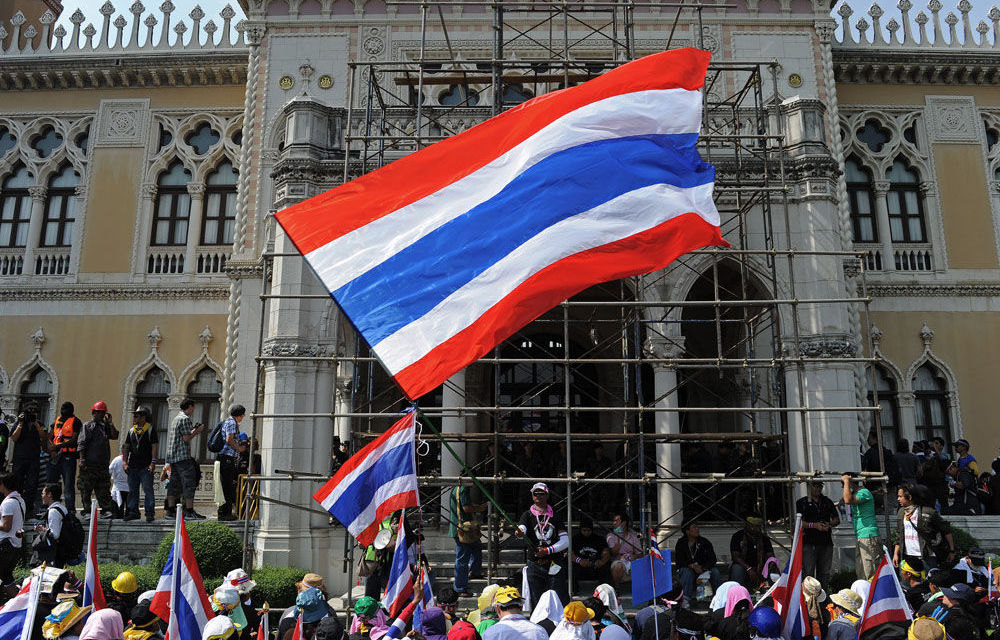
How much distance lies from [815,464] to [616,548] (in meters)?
3.99

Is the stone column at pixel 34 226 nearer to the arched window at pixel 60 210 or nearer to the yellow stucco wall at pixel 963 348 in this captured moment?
the arched window at pixel 60 210

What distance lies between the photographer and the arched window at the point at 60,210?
24.8 meters

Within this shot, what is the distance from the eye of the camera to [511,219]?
27.6 feet

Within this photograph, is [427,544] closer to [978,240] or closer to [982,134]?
[978,240]

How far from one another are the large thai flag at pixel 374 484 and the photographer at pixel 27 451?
795 centimetres

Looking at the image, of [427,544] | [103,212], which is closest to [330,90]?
[103,212]

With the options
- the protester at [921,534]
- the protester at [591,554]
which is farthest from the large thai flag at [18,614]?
the protester at [921,534]

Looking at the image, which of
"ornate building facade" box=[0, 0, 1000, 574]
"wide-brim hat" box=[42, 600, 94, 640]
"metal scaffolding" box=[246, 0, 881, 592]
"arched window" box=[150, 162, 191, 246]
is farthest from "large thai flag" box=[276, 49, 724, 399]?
"arched window" box=[150, 162, 191, 246]

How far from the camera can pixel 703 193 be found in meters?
8.88

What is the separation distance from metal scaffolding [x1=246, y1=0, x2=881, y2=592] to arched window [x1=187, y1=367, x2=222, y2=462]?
5768mm

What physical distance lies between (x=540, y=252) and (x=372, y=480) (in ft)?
8.44

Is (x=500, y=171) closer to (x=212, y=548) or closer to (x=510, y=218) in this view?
(x=510, y=218)

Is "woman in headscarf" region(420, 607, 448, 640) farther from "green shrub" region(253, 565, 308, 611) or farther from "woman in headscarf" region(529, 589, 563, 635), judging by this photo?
"green shrub" region(253, 565, 308, 611)

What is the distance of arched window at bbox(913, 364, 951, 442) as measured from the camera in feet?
73.9
